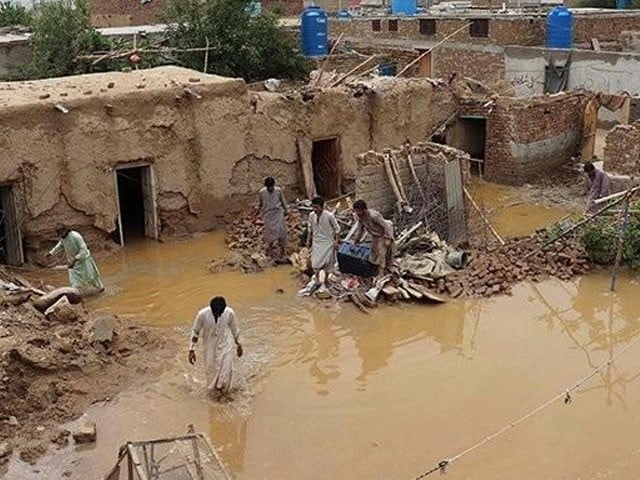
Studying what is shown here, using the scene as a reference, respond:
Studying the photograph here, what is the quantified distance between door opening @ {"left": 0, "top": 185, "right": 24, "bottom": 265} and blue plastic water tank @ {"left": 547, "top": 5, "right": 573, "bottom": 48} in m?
18.1

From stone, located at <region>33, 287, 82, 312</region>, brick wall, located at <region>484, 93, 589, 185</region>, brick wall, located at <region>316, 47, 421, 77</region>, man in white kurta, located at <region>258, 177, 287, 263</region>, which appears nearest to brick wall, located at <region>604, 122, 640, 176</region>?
brick wall, located at <region>484, 93, 589, 185</region>

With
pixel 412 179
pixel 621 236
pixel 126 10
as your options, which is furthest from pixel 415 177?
pixel 126 10

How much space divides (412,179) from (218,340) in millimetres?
6304

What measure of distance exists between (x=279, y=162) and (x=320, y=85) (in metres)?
2.38

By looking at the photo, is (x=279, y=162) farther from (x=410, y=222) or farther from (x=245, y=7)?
(x=245, y=7)

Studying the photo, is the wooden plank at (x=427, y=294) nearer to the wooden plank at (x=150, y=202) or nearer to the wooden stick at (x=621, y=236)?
the wooden stick at (x=621, y=236)

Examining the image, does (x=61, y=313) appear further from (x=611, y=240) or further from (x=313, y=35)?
(x=313, y=35)

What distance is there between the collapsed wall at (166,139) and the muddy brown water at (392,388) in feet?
5.78

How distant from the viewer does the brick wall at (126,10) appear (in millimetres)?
32875

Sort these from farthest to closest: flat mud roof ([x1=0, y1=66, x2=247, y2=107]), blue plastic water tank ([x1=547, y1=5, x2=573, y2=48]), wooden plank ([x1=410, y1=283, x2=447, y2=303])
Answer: blue plastic water tank ([x1=547, y1=5, x2=573, y2=48]) < flat mud roof ([x1=0, y1=66, x2=247, y2=107]) < wooden plank ([x1=410, y1=283, x2=447, y2=303])

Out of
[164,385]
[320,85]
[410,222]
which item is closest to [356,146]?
[320,85]

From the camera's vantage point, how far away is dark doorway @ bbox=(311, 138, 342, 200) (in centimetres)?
1666

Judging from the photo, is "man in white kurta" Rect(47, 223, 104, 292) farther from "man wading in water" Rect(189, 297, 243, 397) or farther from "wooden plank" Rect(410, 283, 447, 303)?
"wooden plank" Rect(410, 283, 447, 303)

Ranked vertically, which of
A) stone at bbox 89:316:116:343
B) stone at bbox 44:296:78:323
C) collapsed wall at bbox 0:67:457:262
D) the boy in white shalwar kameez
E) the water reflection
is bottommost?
the water reflection
